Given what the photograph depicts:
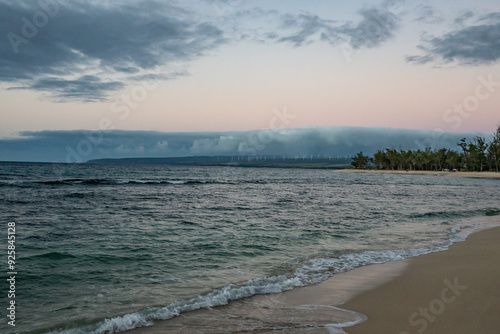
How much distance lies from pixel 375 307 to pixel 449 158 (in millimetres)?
174522

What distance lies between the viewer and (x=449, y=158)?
157 metres

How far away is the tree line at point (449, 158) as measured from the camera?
435ft

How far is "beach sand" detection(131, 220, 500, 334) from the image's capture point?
6.15 m

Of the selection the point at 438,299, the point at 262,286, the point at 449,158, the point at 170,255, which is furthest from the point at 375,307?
the point at 449,158

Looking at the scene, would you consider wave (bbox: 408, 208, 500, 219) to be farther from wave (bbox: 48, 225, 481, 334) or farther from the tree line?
the tree line

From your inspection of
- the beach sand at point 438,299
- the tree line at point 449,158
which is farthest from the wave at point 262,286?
the tree line at point 449,158

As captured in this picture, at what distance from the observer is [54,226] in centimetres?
1642

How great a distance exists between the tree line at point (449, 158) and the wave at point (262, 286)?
451ft

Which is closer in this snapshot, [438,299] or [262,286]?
[438,299]

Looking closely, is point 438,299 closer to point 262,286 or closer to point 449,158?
point 262,286

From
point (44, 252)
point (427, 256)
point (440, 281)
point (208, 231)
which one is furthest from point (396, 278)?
point (44, 252)

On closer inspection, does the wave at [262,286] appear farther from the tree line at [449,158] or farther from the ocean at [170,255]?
the tree line at [449,158]

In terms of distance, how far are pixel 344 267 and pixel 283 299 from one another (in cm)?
350

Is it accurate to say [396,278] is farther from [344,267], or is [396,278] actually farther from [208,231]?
[208,231]
